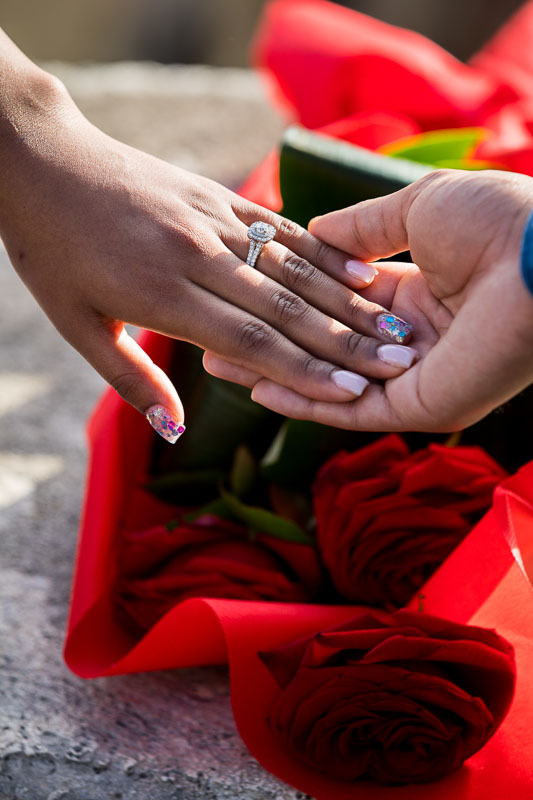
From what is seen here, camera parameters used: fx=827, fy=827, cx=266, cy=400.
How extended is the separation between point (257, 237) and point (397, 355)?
16cm

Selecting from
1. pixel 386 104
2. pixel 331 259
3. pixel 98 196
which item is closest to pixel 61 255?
pixel 98 196

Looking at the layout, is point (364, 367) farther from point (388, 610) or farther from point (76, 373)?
point (76, 373)

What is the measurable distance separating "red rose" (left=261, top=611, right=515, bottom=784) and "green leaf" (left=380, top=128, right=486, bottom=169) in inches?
19.2

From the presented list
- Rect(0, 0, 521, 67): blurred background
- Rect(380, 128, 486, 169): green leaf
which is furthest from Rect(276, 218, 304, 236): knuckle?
Rect(0, 0, 521, 67): blurred background

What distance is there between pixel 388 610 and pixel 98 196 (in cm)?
39

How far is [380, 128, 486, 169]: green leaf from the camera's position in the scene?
0.83 meters

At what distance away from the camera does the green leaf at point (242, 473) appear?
74 centimetres

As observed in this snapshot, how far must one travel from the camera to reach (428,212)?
1.83ft

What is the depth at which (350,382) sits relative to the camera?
59 centimetres

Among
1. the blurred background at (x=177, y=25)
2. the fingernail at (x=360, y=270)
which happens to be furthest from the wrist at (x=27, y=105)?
the blurred background at (x=177, y=25)

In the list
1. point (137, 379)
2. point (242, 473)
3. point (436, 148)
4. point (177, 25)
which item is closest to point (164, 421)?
point (137, 379)

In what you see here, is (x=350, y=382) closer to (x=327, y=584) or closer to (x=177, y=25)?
(x=327, y=584)

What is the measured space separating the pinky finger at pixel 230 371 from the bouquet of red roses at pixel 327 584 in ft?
0.31

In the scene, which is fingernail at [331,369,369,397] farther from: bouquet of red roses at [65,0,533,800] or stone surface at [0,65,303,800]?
stone surface at [0,65,303,800]
